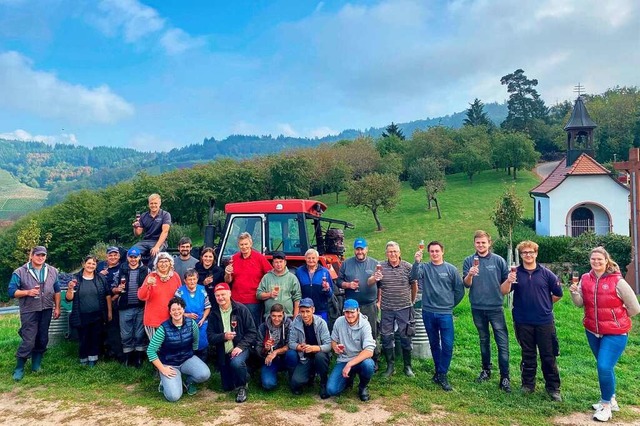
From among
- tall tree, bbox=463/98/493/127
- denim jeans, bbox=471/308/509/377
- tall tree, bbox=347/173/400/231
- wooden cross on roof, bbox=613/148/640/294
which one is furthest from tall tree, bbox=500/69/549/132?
denim jeans, bbox=471/308/509/377

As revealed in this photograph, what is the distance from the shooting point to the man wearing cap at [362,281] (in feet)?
21.2

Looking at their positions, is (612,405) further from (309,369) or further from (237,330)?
(237,330)

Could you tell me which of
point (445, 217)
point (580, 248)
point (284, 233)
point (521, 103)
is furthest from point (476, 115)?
point (284, 233)

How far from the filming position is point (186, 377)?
6.17 m

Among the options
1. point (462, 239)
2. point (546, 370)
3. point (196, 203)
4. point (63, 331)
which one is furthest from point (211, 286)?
point (196, 203)

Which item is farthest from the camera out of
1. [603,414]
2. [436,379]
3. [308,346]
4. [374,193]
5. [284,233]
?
[374,193]

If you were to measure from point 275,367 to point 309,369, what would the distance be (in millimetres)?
488

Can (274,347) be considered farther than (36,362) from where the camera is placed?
No

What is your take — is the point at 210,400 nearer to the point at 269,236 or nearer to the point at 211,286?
the point at 211,286

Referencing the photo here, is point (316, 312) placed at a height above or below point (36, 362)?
above

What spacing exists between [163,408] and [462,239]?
26996 millimetres

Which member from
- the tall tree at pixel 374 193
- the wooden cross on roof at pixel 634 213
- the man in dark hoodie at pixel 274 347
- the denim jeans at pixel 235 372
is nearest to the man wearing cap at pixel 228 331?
the denim jeans at pixel 235 372

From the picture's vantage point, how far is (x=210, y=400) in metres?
5.80

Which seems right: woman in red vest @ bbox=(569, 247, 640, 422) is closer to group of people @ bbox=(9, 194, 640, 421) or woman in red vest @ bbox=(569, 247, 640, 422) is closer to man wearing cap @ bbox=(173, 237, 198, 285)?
group of people @ bbox=(9, 194, 640, 421)
